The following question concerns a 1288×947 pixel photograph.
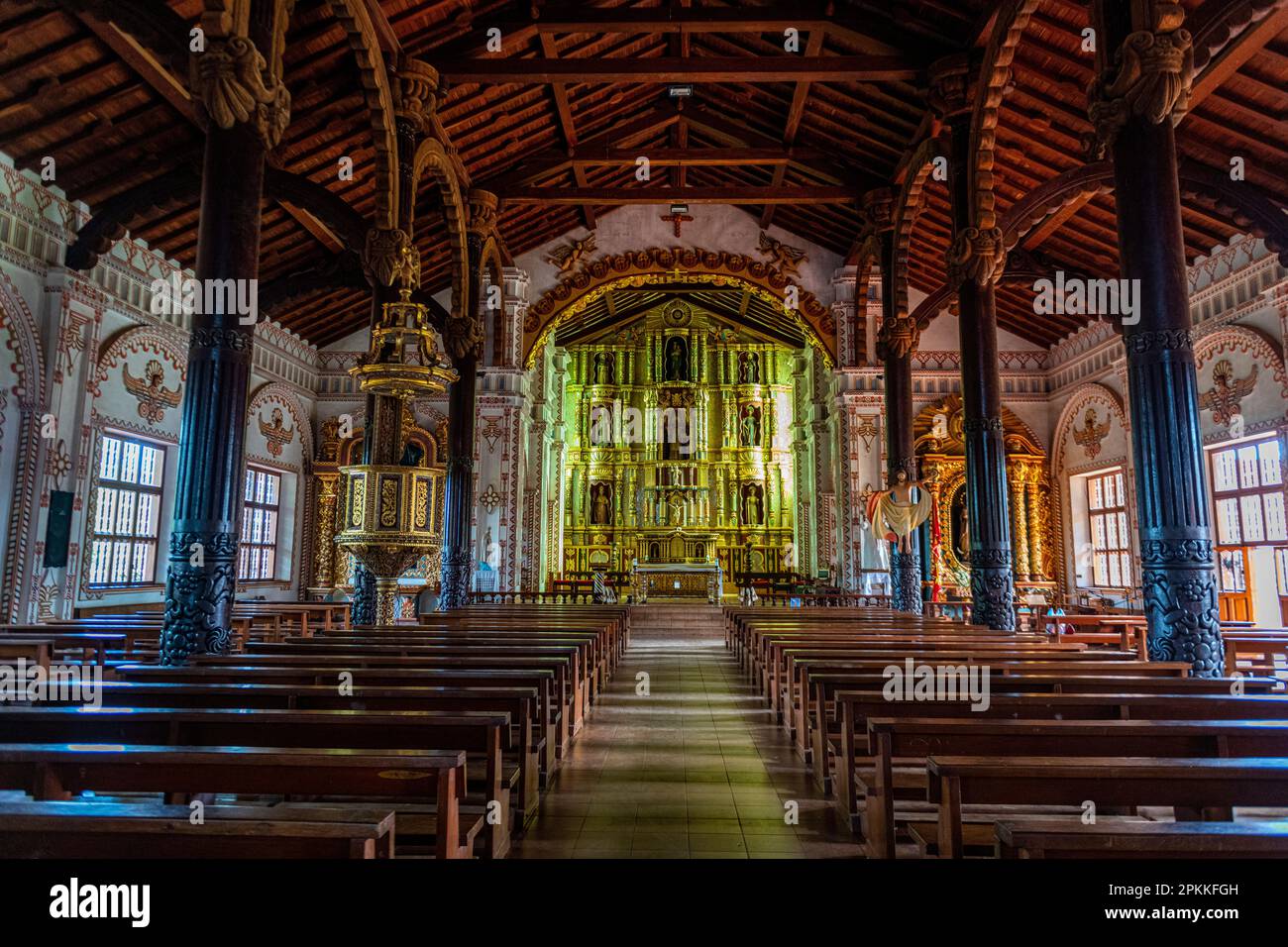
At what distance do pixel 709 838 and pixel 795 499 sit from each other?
19.5 metres

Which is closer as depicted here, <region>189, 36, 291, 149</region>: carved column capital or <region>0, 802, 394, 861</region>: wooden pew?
<region>0, 802, 394, 861</region>: wooden pew

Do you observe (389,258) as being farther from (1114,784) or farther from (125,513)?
(1114,784)

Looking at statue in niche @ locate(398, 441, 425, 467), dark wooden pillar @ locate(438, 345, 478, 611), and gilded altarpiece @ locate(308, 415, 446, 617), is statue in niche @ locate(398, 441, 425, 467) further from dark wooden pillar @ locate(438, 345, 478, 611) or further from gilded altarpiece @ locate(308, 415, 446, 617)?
dark wooden pillar @ locate(438, 345, 478, 611)

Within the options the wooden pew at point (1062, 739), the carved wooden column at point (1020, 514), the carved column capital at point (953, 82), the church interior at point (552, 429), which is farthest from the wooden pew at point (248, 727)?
the carved wooden column at point (1020, 514)

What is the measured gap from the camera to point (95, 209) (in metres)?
9.66

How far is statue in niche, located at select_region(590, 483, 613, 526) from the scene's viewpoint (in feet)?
76.2

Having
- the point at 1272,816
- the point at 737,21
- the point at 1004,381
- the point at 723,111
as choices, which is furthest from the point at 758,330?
the point at 1272,816

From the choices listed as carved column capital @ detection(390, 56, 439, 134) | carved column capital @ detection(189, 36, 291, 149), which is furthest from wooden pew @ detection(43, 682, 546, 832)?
carved column capital @ detection(390, 56, 439, 134)

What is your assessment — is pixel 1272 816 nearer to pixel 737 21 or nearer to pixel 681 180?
pixel 737 21

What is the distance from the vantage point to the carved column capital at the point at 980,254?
8.12 m

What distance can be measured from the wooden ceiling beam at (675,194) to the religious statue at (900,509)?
523 centimetres

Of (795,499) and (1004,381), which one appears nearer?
(1004,381)

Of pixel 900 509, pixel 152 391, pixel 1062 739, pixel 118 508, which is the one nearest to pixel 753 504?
pixel 900 509

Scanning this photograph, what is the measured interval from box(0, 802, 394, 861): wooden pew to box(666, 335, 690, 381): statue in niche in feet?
74.2
